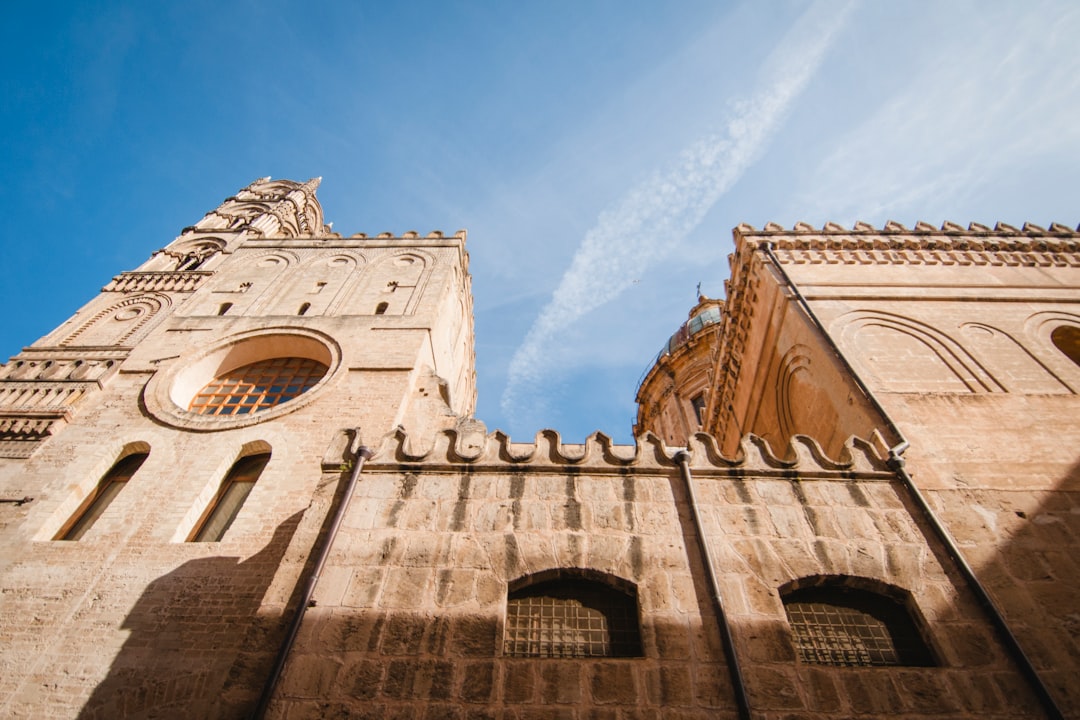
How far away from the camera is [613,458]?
5.75m

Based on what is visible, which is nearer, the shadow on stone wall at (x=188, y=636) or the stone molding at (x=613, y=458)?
the shadow on stone wall at (x=188, y=636)

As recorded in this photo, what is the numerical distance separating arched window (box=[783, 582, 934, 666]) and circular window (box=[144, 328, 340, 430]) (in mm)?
8339

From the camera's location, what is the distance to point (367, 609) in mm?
4488

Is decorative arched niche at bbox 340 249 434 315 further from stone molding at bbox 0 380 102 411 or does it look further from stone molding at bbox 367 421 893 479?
stone molding at bbox 367 421 893 479

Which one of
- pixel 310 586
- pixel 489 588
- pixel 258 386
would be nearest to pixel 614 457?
pixel 489 588

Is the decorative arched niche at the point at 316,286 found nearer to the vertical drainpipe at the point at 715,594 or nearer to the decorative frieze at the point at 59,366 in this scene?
the decorative frieze at the point at 59,366

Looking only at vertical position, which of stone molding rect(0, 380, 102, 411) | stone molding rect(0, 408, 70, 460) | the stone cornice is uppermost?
the stone cornice

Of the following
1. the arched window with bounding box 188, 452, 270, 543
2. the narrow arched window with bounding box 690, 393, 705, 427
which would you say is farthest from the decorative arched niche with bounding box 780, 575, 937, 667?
the narrow arched window with bounding box 690, 393, 705, 427

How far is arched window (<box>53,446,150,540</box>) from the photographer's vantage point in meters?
7.79

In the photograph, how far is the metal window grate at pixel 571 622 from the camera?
4457 mm

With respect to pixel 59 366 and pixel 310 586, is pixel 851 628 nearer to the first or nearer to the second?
pixel 310 586

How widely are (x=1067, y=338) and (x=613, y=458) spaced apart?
9.15m

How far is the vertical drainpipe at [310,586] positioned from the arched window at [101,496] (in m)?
5.24

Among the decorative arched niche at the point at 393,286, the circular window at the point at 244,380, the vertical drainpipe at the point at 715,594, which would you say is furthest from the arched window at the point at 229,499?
the vertical drainpipe at the point at 715,594
